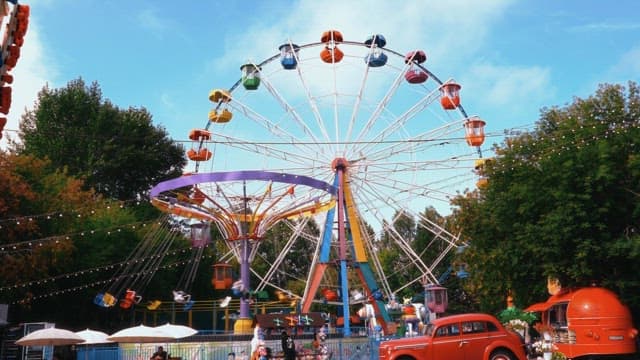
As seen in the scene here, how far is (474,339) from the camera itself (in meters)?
17.0

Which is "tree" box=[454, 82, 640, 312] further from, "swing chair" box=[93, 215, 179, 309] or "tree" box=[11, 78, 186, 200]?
"tree" box=[11, 78, 186, 200]

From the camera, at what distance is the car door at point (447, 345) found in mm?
16953

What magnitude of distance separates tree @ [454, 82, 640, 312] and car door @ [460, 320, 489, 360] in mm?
6267

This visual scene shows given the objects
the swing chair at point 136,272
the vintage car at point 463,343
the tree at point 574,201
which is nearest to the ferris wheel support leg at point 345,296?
the tree at point 574,201

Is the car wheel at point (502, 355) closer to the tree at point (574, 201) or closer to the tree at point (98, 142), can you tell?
the tree at point (574, 201)

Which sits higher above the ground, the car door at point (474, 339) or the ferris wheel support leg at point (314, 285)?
the ferris wheel support leg at point (314, 285)

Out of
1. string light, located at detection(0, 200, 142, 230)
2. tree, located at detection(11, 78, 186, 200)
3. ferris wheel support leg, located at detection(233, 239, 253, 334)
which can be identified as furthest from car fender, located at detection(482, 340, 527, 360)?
tree, located at detection(11, 78, 186, 200)

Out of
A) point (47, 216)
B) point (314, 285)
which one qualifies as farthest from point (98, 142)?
point (314, 285)

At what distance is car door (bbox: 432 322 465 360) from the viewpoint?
17.0 metres

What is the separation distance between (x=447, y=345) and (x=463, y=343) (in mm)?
406

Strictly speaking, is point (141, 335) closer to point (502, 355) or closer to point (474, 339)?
point (474, 339)

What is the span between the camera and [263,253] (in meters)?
62.9

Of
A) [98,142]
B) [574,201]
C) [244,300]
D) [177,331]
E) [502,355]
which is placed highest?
[98,142]

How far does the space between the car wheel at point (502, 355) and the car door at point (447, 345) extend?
0.75 m
